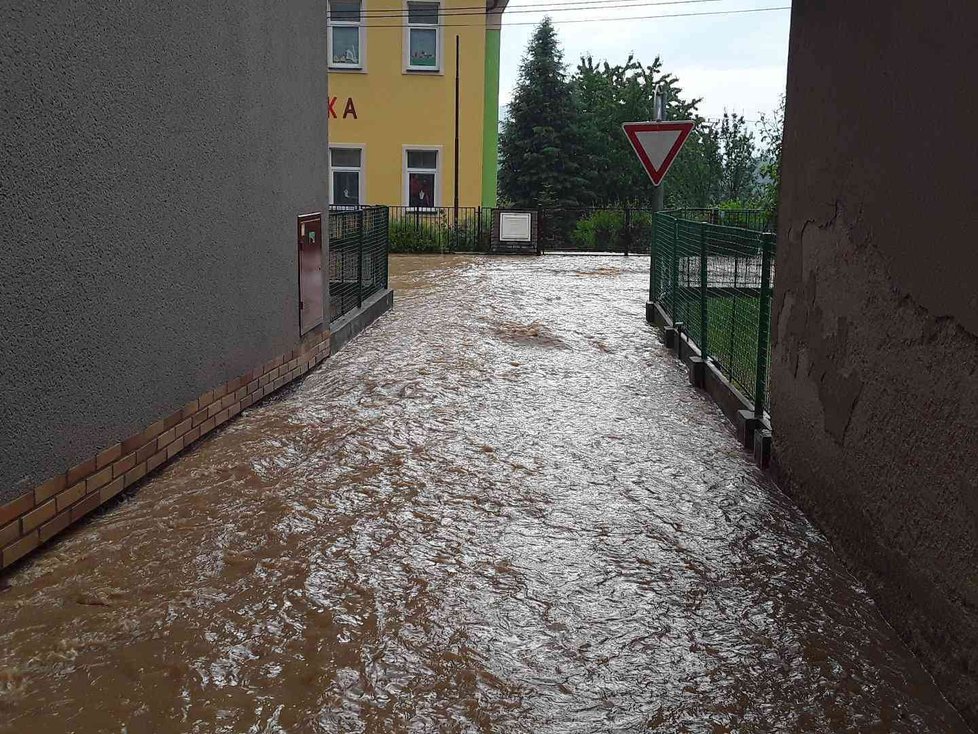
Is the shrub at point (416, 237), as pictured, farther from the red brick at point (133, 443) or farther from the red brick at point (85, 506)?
the red brick at point (85, 506)

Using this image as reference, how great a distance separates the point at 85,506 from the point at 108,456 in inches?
13.0

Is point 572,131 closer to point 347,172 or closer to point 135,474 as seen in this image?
point 347,172

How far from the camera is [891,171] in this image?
4133mm

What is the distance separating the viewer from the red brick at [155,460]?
18.6ft

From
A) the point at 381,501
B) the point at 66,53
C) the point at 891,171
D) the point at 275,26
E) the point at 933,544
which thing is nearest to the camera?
the point at 933,544

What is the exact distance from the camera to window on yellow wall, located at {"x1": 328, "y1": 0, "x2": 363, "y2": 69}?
26.4 metres

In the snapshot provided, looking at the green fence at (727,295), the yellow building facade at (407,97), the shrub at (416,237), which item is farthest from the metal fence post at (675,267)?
the yellow building facade at (407,97)

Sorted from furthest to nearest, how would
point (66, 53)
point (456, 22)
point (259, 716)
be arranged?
point (456, 22), point (66, 53), point (259, 716)

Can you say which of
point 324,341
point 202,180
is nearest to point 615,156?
point 324,341

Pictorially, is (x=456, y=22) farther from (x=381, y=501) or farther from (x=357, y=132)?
(x=381, y=501)

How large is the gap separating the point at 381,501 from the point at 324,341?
467 cm

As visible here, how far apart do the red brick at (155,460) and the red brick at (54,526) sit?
0.92 meters

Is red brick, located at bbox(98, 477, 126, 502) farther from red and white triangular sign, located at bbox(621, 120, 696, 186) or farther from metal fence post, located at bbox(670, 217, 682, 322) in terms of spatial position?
red and white triangular sign, located at bbox(621, 120, 696, 186)

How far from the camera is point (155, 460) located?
5.77 metres
